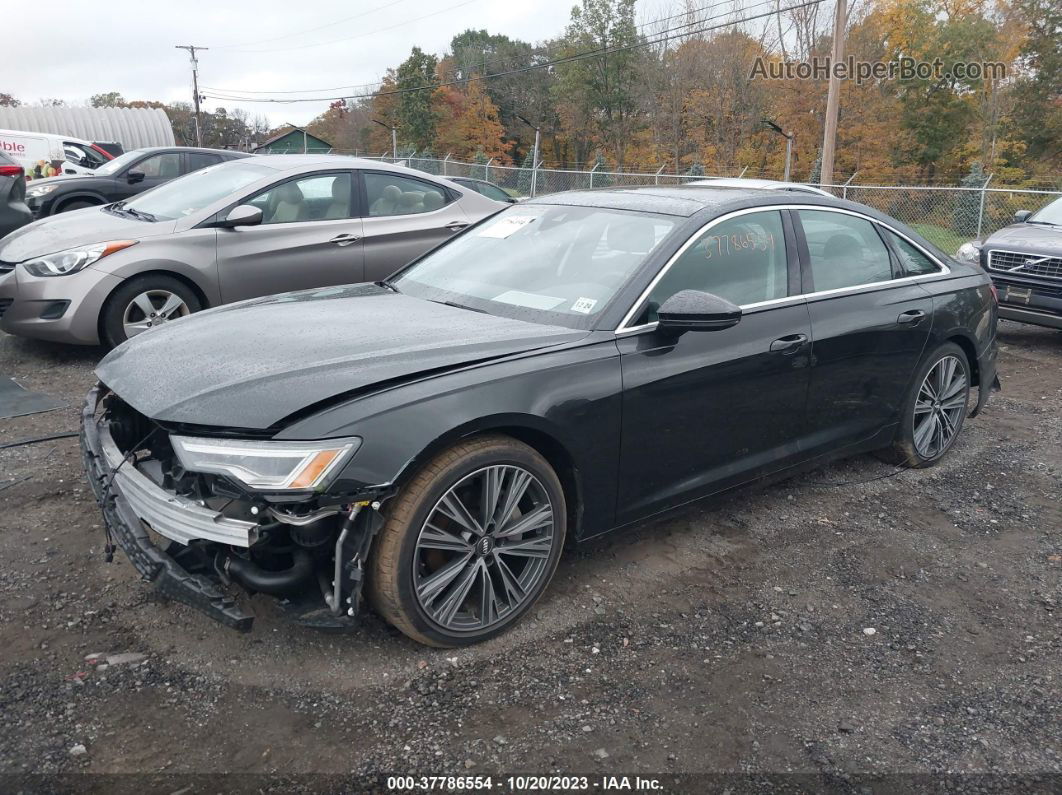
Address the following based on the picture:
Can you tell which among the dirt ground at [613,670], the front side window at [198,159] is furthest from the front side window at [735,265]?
the front side window at [198,159]

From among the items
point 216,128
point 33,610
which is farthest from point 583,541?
point 216,128

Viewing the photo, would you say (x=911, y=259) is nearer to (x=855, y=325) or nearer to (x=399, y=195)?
(x=855, y=325)

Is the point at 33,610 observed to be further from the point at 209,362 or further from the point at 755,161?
the point at 755,161

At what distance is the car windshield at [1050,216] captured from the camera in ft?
28.8

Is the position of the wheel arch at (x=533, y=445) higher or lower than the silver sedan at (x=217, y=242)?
lower

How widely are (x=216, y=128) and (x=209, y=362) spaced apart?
8935cm

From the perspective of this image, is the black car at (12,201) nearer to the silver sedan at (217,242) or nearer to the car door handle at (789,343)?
the silver sedan at (217,242)

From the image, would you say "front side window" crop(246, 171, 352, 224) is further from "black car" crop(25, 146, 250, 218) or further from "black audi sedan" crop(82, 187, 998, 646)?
"black car" crop(25, 146, 250, 218)

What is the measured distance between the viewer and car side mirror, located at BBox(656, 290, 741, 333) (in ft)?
10.6

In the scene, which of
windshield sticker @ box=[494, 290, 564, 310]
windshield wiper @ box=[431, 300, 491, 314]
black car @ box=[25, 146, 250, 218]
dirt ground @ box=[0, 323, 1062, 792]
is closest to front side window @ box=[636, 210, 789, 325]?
windshield sticker @ box=[494, 290, 564, 310]

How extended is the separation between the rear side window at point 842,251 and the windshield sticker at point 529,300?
140cm

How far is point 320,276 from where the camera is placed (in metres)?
6.84

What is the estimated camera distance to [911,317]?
4469 mm

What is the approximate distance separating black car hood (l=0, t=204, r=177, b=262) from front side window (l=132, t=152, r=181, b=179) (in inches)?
248
